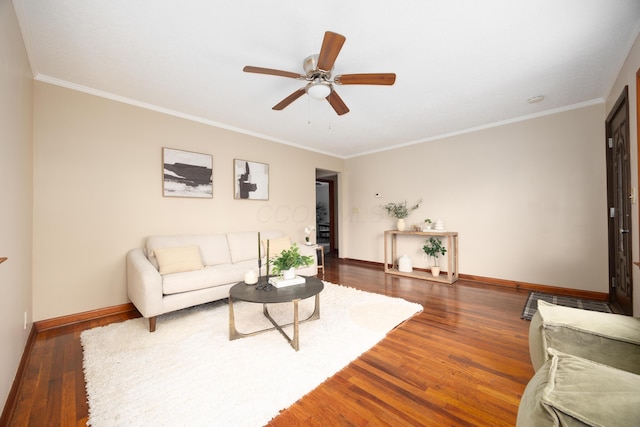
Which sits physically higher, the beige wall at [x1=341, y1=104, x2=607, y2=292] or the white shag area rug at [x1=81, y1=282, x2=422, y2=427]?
the beige wall at [x1=341, y1=104, x2=607, y2=292]

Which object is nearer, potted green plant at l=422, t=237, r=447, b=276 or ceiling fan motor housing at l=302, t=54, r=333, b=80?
ceiling fan motor housing at l=302, t=54, r=333, b=80

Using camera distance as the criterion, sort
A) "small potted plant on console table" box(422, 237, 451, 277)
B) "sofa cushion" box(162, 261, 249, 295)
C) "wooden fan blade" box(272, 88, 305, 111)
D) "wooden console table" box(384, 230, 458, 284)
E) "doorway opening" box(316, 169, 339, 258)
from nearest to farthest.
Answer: "wooden fan blade" box(272, 88, 305, 111) < "sofa cushion" box(162, 261, 249, 295) < "wooden console table" box(384, 230, 458, 284) < "small potted plant on console table" box(422, 237, 451, 277) < "doorway opening" box(316, 169, 339, 258)

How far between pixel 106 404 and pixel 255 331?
1139 mm

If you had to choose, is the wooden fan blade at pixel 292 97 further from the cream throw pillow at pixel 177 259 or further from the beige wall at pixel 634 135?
the beige wall at pixel 634 135

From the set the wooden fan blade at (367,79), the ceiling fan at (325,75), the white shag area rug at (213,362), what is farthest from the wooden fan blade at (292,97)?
the white shag area rug at (213,362)

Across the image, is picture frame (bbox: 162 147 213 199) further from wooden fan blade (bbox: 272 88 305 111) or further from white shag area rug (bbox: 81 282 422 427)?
wooden fan blade (bbox: 272 88 305 111)

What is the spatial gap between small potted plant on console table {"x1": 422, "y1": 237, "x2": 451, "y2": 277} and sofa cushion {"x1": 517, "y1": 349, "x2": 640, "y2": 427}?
3822 mm

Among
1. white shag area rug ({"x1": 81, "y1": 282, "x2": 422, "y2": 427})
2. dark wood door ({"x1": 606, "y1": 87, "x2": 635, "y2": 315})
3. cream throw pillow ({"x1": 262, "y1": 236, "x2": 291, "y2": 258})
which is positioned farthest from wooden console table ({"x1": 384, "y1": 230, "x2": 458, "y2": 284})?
cream throw pillow ({"x1": 262, "y1": 236, "x2": 291, "y2": 258})

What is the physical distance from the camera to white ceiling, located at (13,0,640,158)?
178 cm

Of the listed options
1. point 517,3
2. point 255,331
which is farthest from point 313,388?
point 517,3

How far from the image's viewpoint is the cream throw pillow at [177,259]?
2819 millimetres

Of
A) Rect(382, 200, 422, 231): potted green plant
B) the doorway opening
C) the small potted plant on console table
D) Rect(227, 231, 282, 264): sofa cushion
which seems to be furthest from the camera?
the doorway opening

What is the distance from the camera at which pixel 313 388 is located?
166cm

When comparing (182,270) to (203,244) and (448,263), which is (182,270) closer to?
(203,244)
